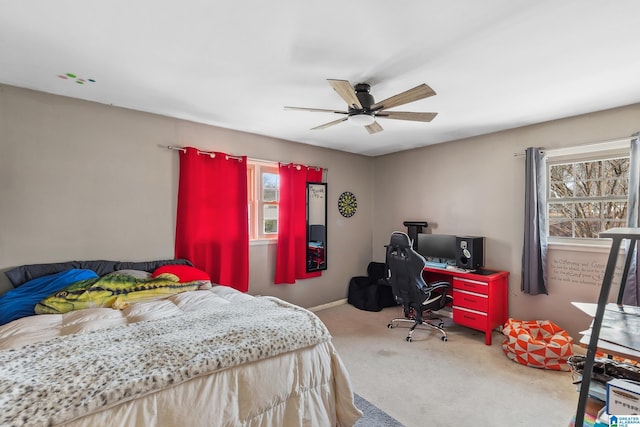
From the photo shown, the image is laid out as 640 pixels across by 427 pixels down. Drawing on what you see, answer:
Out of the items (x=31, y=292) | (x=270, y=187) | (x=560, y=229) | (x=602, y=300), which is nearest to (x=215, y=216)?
(x=270, y=187)

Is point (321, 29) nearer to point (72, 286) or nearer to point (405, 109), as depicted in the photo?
point (405, 109)

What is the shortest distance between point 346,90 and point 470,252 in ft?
8.60

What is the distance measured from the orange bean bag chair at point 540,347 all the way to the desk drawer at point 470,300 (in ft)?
1.07

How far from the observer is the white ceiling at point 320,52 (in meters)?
1.51

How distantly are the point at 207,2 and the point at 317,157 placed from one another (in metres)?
3.00

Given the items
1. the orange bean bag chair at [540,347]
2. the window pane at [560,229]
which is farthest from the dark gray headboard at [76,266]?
the window pane at [560,229]

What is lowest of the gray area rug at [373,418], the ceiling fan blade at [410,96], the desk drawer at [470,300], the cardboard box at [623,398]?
the gray area rug at [373,418]

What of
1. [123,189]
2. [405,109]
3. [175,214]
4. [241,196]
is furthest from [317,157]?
[123,189]

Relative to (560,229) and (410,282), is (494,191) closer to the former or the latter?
(560,229)

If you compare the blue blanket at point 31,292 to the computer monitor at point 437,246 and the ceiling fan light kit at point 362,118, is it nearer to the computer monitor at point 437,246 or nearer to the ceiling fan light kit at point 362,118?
the ceiling fan light kit at point 362,118

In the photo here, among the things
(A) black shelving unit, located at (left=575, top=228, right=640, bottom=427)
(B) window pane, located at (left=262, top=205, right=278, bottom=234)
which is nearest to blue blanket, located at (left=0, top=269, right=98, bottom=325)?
(B) window pane, located at (left=262, top=205, right=278, bottom=234)

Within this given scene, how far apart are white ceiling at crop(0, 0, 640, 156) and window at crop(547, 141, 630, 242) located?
56 centimetres

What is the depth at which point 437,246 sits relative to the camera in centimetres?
396

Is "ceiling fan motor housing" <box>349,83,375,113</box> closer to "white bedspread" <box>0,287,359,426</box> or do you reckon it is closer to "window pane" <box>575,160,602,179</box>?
"white bedspread" <box>0,287,359,426</box>
